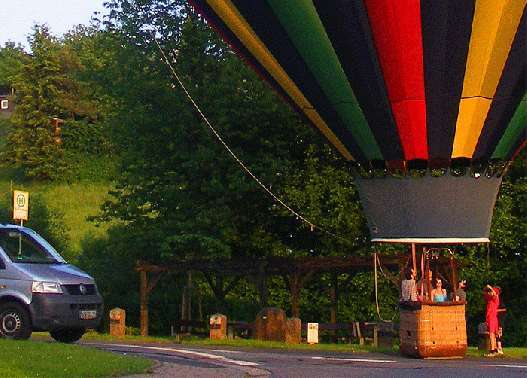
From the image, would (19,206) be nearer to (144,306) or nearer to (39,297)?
(39,297)

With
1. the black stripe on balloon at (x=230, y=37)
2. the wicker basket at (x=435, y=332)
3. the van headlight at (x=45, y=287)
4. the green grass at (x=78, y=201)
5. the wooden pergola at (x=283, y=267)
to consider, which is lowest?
the wicker basket at (x=435, y=332)

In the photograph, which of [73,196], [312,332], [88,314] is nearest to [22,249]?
[88,314]

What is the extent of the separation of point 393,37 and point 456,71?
1.32 m

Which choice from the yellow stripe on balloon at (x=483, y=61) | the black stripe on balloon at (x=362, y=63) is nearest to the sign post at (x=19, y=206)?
the black stripe on balloon at (x=362, y=63)

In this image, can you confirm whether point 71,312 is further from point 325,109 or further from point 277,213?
point 277,213

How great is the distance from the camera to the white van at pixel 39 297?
18.3 metres

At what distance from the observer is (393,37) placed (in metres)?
17.2

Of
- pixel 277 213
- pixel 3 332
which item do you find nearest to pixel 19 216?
pixel 3 332

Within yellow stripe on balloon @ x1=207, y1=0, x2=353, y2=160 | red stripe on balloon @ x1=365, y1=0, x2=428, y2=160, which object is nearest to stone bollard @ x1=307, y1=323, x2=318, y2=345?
yellow stripe on balloon @ x1=207, y1=0, x2=353, y2=160

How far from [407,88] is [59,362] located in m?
7.81

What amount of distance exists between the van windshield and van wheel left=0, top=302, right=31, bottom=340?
88 cm

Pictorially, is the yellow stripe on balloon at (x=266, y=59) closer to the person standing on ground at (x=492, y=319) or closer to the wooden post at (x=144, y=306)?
the person standing on ground at (x=492, y=319)

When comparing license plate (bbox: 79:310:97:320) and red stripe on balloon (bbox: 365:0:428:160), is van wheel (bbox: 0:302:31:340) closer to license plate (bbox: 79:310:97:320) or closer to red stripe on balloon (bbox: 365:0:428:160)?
license plate (bbox: 79:310:97:320)

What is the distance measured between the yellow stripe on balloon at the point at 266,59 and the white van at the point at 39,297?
5.33m
